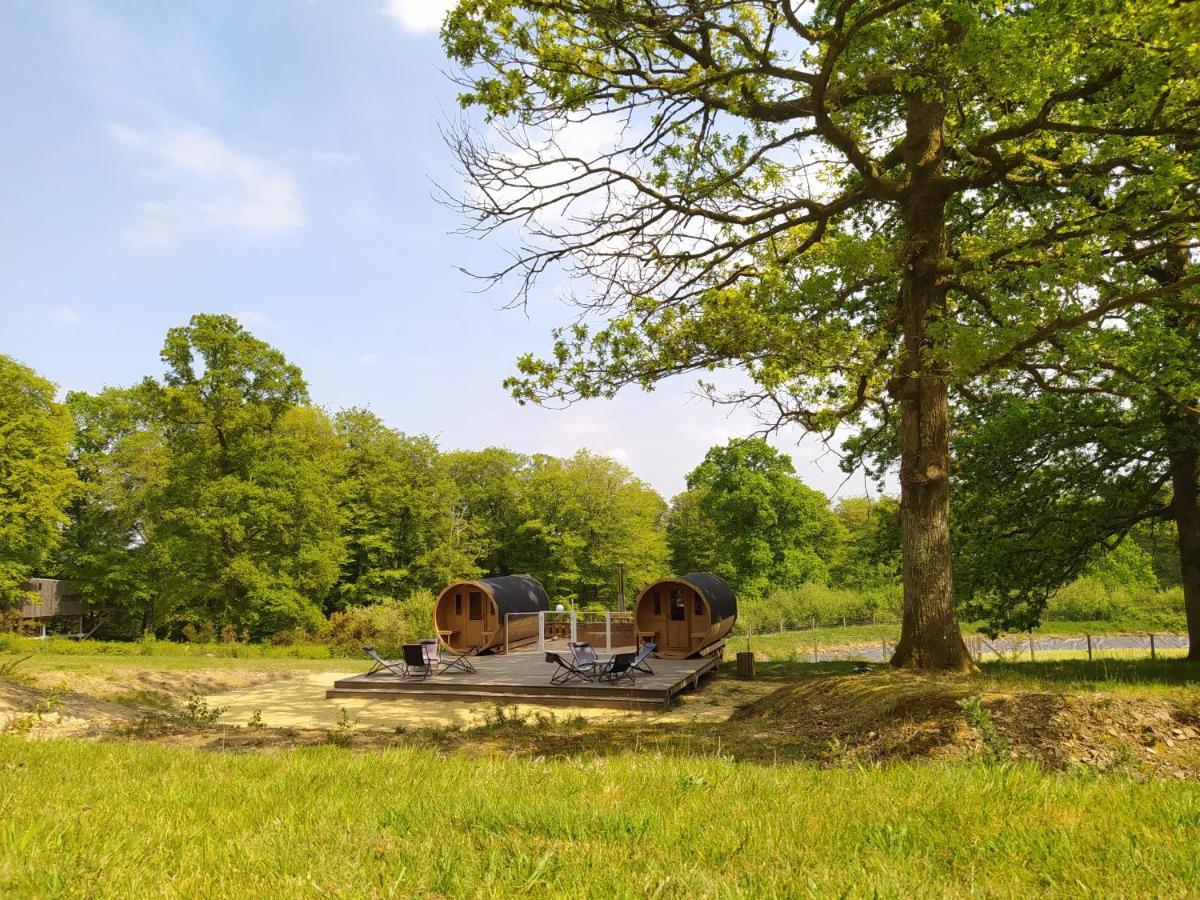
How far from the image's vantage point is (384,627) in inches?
1091

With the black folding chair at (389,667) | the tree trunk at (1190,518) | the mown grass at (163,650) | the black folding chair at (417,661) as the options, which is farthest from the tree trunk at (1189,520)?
the mown grass at (163,650)

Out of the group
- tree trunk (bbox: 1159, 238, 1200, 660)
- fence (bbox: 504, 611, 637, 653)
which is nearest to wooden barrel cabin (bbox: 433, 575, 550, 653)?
fence (bbox: 504, 611, 637, 653)

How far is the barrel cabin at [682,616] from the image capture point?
18922 millimetres

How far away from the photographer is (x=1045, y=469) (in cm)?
1616

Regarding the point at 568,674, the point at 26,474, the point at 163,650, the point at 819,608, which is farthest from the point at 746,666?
the point at 26,474

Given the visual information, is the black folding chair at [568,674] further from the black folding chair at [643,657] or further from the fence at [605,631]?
the fence at [605,631]

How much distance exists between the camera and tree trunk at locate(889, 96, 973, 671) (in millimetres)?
11711

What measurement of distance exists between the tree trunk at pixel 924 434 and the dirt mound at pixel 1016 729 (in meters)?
2.35

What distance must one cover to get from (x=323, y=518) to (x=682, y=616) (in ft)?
74.5

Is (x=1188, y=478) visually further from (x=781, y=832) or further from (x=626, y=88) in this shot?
(x=781, y=832)

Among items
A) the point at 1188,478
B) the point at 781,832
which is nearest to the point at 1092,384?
the point at 1188,478

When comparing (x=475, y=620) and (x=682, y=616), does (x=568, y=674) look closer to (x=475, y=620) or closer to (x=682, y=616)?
(x=682, y=616)

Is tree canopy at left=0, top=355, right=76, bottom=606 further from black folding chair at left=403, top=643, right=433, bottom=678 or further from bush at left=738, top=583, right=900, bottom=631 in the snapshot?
bush at left=738, top=583, right=900, bottom=631

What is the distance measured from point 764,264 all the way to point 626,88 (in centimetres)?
572
